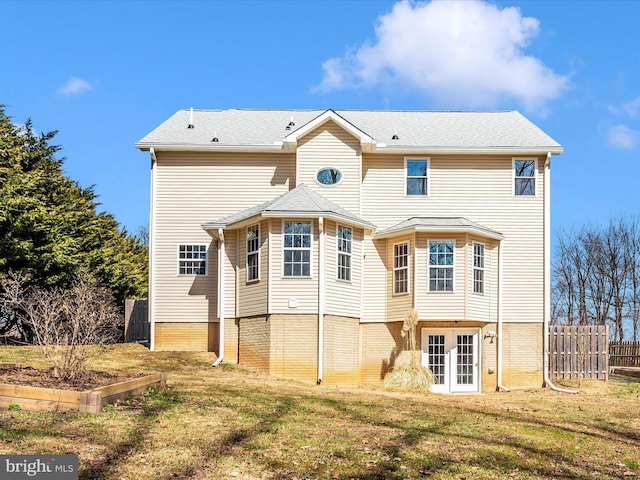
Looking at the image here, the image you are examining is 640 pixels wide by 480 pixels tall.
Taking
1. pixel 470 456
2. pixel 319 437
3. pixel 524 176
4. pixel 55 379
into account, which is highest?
pixel 524 176

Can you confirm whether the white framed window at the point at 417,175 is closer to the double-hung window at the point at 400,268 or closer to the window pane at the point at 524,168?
the double-hung window at the point at 400,268

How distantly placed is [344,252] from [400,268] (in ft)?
6.34

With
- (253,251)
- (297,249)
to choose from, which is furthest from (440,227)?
(253,251)

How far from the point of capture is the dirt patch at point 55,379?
13688 mm

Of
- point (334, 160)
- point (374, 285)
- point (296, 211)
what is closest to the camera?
point (296, 211)

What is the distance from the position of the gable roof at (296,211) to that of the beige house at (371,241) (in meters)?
0.08

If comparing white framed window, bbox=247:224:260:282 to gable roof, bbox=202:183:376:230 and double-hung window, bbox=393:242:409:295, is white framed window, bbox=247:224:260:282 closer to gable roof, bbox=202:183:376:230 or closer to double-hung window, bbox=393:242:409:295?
gable roof, bbox=202:183:376:230

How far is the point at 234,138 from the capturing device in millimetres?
26453

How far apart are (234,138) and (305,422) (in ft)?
46.1

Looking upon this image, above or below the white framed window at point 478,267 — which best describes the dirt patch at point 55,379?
below

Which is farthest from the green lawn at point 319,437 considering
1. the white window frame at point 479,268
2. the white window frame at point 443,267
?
the white window frame at point 479,268

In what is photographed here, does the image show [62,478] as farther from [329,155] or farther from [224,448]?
[329,155]

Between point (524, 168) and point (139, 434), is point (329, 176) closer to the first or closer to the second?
point (524, 168)

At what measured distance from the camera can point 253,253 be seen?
79.4 ft
